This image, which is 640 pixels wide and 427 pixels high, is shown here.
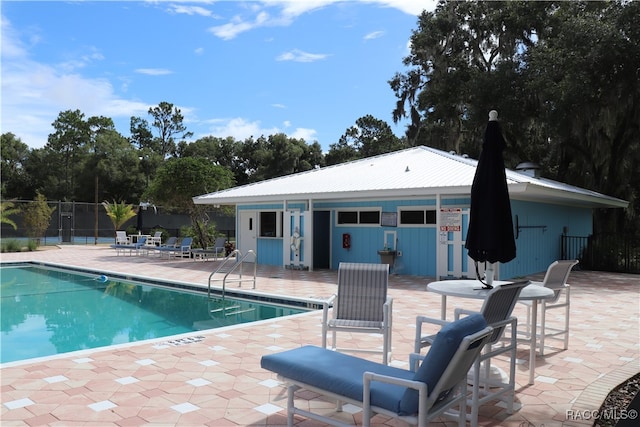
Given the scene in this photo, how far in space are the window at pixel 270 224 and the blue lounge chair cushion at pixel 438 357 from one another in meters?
13.6

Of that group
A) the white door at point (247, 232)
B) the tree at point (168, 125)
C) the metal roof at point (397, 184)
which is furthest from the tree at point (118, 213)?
the tree at point (168, 125)

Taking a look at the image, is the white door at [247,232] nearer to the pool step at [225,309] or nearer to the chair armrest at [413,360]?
the pool step at [225,309]

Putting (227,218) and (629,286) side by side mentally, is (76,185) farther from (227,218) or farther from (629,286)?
(629,286)

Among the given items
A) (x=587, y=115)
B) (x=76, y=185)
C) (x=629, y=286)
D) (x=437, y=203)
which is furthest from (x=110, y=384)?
(x=76, y=185)

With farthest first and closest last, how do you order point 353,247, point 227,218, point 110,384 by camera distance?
point 227,218 → point 353,247 → point 110,384

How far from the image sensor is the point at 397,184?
12.8m

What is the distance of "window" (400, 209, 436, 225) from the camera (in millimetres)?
13047

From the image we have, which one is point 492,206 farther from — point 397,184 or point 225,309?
point 397,184

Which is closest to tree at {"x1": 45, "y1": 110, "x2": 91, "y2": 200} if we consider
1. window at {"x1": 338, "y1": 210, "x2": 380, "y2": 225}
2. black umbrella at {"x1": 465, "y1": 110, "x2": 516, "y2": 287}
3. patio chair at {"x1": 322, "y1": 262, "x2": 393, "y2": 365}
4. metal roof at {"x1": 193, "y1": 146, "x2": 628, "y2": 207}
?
metal roof at {"x1": 193, "y1": 146, "x2": 628, "y2": 207}

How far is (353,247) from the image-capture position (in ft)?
47.9

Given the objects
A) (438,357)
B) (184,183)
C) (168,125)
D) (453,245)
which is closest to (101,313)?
(453,245)

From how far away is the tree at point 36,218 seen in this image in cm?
2364

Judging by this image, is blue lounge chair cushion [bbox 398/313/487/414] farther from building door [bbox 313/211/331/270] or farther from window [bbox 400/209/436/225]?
building door [bbox 313/211/331/270]

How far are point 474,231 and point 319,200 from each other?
33.9 ft
